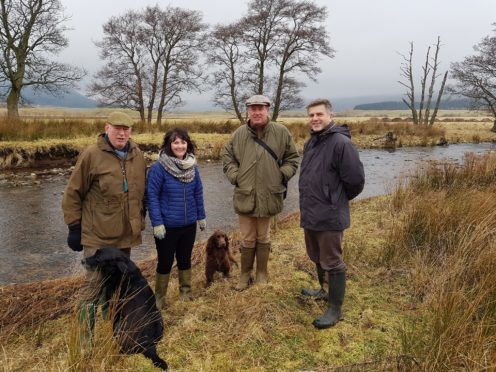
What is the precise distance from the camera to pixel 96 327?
2.60 m

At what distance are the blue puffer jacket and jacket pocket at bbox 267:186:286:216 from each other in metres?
0.71

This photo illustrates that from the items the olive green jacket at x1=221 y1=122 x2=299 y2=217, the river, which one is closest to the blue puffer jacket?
the olive green jacket at x1=221 y1=122 x2=299 y2=217

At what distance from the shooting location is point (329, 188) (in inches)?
128

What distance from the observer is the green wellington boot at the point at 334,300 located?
341 centimetres

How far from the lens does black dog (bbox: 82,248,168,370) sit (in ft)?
9.20

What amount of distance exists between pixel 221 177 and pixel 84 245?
32.6 feet

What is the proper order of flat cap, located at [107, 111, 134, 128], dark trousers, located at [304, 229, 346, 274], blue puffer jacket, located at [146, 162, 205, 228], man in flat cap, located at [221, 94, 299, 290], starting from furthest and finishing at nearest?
man in flat cap, located at [221, 94, 299, 290] < blue puffer jacket, located at [146, 162, 205, 228] < dark trousers, located at [304, 229, 346, 274] < flat cap, located at [107, 111, 134, 128]

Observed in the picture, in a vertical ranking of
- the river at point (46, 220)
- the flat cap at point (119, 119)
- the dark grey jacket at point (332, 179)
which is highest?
the flat cap at point (119, 119)

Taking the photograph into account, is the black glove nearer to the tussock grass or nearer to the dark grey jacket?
the dark grey jacket

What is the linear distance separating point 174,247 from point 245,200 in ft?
2.80

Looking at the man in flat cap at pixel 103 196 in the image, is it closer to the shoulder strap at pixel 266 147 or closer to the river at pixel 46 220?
the shoulder strap at pixel 266 147

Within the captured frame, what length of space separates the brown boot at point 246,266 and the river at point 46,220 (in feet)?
7.84

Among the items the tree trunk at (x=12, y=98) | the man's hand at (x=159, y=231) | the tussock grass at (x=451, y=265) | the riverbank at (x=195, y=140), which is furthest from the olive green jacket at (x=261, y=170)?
the tree trunk at (x=12, y=98)

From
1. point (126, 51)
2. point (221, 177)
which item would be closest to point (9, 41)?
point (126, 51)
